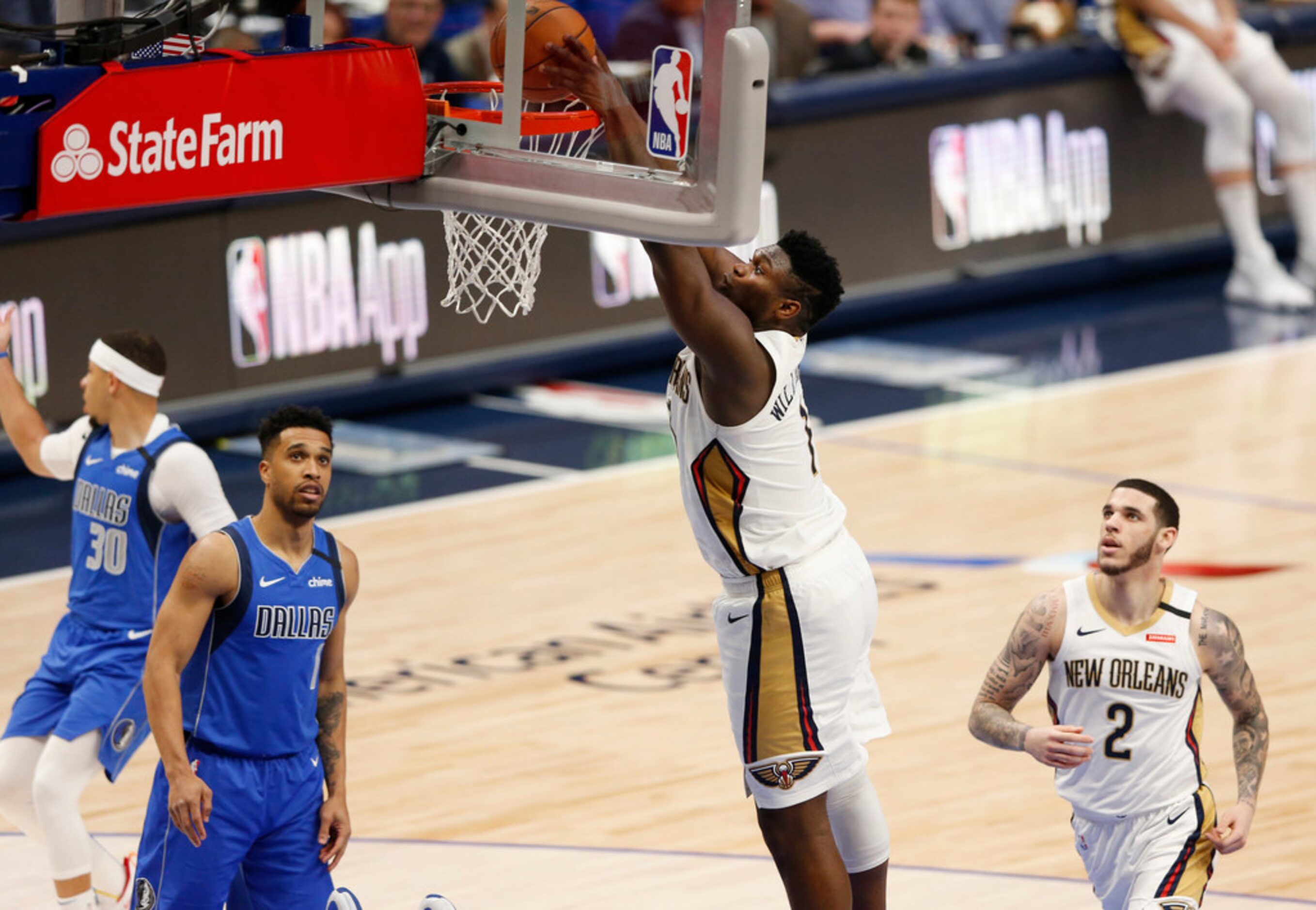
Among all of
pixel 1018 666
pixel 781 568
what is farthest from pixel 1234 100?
pixel 781 568

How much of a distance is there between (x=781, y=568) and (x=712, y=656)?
3.74 m

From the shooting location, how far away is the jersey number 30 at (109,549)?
7.06 meters

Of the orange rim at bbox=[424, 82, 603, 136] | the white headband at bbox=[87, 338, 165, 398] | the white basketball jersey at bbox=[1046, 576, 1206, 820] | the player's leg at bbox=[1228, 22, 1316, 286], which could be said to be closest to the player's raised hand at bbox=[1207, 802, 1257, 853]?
the white basketball jersey at bbox=[1046, 576, 1206, 820]

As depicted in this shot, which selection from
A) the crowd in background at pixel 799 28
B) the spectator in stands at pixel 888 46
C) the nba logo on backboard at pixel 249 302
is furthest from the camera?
the spectator in stands at pixel 888 46

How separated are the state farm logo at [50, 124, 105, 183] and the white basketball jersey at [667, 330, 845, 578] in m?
1.51

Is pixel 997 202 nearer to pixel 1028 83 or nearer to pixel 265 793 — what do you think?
pixel 1028 83

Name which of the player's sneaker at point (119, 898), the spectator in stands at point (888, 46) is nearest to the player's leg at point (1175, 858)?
the player's sneaker at point (119, 898)

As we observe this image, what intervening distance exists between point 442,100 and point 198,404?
682 cm

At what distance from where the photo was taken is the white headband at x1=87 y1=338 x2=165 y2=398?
727 centimetres

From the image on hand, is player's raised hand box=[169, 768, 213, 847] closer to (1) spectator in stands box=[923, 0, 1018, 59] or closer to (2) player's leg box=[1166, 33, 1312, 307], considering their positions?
(2) player's leg box=[1166, 33, 1312, 307]

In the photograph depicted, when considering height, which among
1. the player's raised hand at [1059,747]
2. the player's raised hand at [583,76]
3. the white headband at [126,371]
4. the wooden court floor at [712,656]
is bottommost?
the wooden court floor at [712,656]

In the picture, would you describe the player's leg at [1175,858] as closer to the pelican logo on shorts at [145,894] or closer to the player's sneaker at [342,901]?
the player's sneaker at [342,901]

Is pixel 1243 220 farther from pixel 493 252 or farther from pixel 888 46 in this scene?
pixel 493 252

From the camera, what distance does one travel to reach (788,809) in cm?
601
